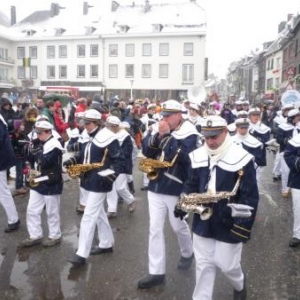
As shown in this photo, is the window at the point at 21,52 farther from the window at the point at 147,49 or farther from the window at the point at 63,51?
the window at the point at 147,49

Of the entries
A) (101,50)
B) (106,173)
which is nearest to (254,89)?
(101,50)

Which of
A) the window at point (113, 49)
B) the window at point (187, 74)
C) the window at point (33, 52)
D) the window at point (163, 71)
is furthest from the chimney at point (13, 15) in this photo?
the window at point (187, 74)

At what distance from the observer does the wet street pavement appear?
4.48 m

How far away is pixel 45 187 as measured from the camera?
5.65 m

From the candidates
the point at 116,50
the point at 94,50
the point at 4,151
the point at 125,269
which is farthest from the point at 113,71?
the point at 125,269

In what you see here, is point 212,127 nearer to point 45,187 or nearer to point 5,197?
point 45,187

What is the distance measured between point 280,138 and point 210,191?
18.0 feet

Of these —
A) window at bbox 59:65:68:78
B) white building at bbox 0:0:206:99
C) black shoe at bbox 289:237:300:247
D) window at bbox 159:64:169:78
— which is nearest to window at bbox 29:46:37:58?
white building at bbox 0:0:206:99

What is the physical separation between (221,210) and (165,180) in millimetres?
1055

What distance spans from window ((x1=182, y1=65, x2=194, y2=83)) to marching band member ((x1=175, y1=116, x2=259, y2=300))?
4437 centimetres

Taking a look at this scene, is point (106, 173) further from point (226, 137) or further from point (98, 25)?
point (98, 25)

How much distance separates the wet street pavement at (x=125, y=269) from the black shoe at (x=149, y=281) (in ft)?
0.22

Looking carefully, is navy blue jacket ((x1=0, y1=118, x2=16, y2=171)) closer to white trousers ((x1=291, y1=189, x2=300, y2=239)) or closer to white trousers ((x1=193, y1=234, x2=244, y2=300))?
white trousers ((x1=193, y1=234, x2=244, y2=300))

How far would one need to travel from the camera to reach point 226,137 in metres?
3.78
